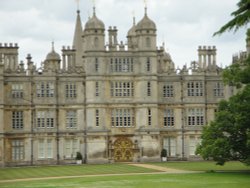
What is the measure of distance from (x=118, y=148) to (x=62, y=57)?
1283 centimetres

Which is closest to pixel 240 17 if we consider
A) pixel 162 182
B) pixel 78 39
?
pixel 162 182

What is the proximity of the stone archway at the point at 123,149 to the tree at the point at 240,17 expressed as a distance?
46.5 metres

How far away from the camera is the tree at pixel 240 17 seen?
34.5ft

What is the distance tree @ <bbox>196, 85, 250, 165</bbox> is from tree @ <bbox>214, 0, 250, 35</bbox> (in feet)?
88.1

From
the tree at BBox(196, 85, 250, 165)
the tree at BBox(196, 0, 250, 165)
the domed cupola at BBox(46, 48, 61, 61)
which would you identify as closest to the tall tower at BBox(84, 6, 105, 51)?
the domed cupola at BBox(46, 48, 61, 61)

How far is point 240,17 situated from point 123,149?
46.9m

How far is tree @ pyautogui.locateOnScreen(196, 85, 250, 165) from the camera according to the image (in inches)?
1485

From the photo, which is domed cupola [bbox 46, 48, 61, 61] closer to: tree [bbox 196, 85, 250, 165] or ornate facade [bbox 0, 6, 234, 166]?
ornate facade [bbox 0, 6, 234, 166]

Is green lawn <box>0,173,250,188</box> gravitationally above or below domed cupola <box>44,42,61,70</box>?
below

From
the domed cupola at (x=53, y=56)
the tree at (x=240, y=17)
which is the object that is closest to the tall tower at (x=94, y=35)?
the domed cupola at (x=53, y=56)

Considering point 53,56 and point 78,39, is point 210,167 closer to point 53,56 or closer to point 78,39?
point 53,56

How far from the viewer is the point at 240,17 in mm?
10586

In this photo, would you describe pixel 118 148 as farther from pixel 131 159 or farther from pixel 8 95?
pixel 8 95

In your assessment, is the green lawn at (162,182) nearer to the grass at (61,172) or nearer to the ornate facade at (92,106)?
the grass at (61,172)
